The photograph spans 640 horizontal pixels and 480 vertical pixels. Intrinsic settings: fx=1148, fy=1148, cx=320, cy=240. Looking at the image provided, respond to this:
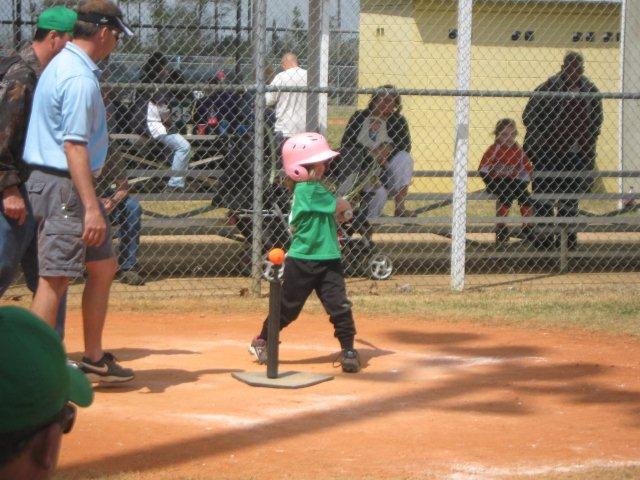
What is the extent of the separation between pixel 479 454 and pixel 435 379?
167 centimetres

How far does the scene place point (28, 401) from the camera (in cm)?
→ 200

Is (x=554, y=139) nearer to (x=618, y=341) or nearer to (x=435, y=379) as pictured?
(x=618, y=341)

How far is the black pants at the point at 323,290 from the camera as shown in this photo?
7.10 m

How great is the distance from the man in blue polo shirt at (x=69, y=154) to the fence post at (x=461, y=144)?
183 inches

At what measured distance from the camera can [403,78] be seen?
17.4m

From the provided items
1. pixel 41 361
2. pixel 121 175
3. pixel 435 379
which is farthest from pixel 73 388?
pixel 121 175

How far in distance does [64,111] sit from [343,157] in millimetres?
5462

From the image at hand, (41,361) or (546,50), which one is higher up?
(546,50)

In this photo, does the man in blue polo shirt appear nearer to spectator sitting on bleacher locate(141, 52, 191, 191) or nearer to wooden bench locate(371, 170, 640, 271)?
spectator sitting on bleacher locate(141, 52, 191, 191)

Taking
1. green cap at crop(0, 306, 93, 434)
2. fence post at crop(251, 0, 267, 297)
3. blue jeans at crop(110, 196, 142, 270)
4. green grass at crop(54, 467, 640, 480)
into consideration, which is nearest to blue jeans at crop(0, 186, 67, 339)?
green grass at crop(54, 467, 640, 480)

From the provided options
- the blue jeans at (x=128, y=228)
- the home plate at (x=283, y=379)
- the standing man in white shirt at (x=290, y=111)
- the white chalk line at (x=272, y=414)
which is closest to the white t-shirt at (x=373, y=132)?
the standing man in white shirt at (x=290, y=111)

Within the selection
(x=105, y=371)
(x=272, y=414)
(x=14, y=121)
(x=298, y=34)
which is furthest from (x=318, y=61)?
(x=272, y=414)

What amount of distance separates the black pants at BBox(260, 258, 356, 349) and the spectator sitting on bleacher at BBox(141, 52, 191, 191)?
404 centimetres

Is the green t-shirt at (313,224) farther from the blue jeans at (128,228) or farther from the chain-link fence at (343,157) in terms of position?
the blue jeans at (128,228)
